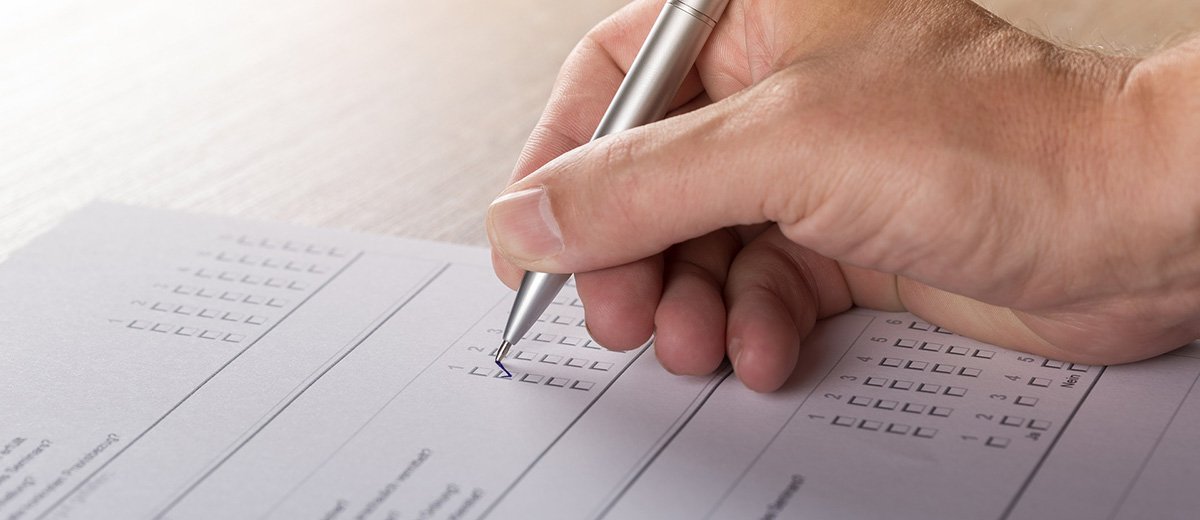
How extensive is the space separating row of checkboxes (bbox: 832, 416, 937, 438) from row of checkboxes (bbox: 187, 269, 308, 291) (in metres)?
0.32

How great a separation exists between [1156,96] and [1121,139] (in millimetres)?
23

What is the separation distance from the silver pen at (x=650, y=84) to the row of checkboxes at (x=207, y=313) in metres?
0.14

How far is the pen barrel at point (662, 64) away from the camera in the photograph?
0.64 m

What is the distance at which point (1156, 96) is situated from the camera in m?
0.51

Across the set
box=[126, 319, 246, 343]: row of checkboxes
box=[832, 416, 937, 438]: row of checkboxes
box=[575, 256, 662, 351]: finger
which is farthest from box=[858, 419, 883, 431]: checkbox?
box=[126, 319, 246, 343]: row of checkboxes

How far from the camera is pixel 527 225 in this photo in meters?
0.58

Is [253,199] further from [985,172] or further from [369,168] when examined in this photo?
[985,172]

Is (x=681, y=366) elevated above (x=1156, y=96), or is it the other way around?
(x=1156, y=96)

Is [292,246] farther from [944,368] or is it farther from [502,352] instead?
[944,368]

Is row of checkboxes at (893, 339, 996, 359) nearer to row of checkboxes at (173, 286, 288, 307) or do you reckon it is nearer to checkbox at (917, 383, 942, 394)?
checkbox at (917, 383, 942, 394)

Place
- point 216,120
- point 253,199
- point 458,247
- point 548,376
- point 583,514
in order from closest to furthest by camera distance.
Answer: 1. point 583,514
2. point 548,376
3. point 458,247
4. point 253,199
5. point 216,120

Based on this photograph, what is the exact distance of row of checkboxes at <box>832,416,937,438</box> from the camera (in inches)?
20.5

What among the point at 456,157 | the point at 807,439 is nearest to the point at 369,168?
the point at 456,157

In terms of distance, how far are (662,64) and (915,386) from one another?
8.3 inches
